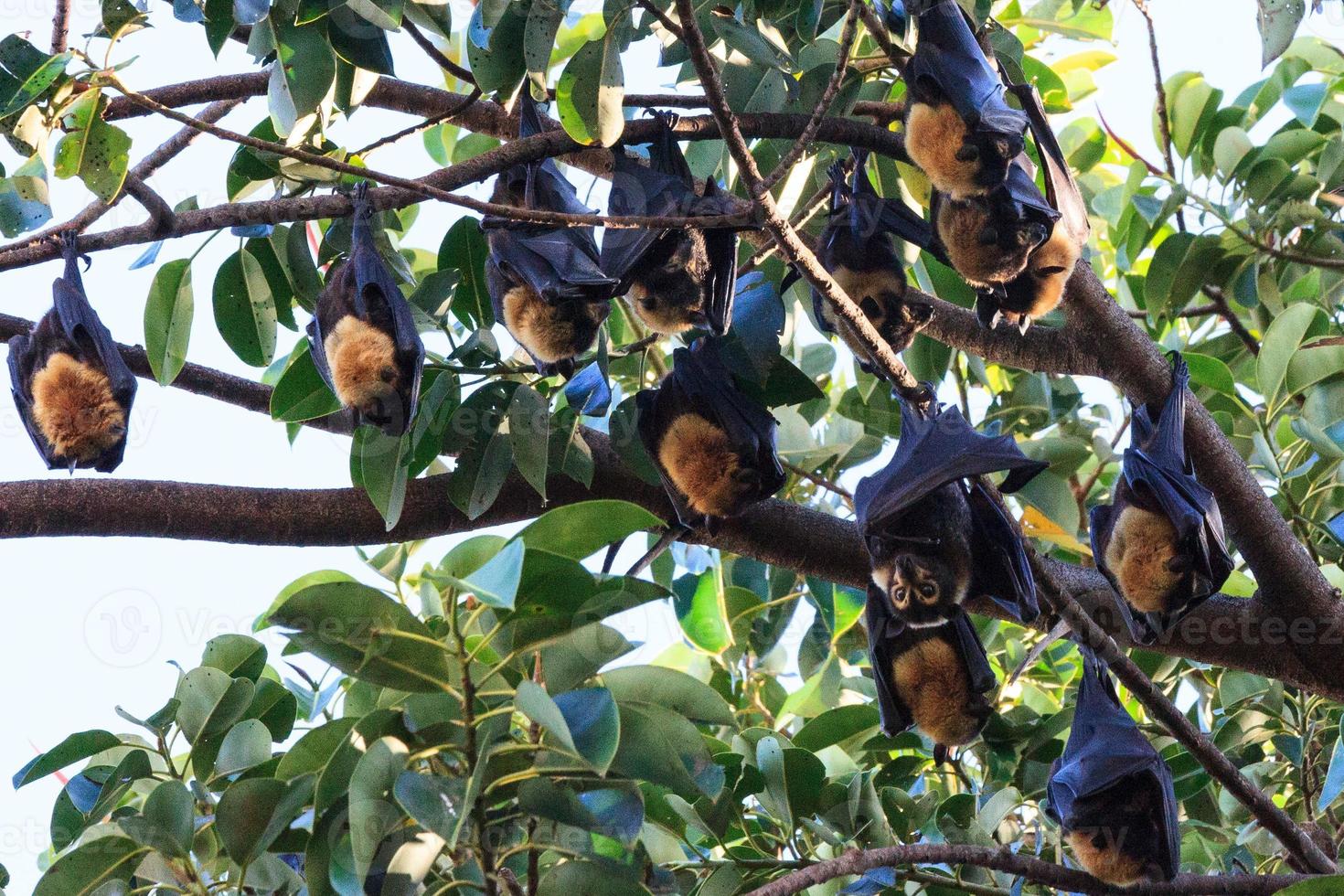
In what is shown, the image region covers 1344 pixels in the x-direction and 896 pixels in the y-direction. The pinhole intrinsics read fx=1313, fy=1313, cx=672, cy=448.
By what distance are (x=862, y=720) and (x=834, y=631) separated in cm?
66

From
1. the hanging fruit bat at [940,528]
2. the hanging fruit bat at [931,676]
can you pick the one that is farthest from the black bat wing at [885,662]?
the hanging fruit bat at [940,528]

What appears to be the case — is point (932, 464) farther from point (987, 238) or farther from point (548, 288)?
point (548, 288)

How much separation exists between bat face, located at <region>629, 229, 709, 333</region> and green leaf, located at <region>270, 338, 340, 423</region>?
71 cm

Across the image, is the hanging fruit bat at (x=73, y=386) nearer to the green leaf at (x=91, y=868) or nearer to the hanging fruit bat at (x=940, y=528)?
the green leaf at (x=91, y=868)

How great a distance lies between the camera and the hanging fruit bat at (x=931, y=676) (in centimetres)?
271

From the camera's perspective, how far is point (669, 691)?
7.57 feet

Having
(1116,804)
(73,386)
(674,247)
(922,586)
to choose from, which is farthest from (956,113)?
(73,386)

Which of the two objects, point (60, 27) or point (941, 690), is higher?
point (60, 27)

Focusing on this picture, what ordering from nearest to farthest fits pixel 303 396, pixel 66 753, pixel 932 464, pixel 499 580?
pixel 499 580 → pixel 66 753 → pixel 932 464 → pixel 303 396

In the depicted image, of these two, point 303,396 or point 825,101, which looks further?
point 303,396

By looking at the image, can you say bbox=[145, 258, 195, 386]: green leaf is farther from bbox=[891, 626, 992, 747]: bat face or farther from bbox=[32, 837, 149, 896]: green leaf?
bbox=[891, 626, 992, 747]: bat face

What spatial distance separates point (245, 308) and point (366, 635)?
1.52m

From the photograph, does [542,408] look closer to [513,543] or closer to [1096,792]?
[513,543]

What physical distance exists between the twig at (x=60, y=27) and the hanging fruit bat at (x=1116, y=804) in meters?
2.51
